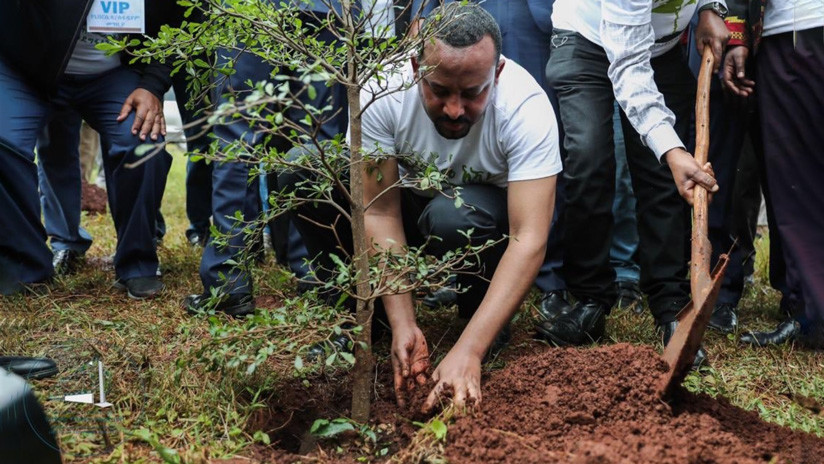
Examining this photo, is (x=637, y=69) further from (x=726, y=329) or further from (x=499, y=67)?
(x=726, y=329)

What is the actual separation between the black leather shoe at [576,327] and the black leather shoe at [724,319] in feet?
1.71

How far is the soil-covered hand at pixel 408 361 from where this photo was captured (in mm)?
2549

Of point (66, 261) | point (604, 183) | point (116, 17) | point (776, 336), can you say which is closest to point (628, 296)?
point (776, 336)

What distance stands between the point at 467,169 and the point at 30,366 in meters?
1.62

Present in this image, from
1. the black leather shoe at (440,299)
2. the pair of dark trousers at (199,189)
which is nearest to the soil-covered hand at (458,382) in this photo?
the black leather shoe at (440,299)

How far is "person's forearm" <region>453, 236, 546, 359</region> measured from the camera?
2617 mm

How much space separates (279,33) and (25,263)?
7.14ft

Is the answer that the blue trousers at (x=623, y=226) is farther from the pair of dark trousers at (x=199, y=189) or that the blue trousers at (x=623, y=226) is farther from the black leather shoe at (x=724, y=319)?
the pair of dark trousers at (x=199, y=189)

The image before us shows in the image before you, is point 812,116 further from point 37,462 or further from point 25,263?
point 25,263

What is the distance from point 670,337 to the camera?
3.09m

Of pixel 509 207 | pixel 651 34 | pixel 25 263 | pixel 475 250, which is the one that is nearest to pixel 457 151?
pixel 509 207

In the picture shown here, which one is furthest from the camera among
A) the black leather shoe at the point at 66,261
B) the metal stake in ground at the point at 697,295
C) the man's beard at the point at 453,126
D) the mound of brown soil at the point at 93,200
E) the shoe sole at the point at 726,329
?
the mound of brown soil at the point at 93,200

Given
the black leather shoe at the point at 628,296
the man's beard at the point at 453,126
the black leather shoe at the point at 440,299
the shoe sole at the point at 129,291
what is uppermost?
the man's beard at the point at 453,126

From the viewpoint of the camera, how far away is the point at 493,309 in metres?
2.64
